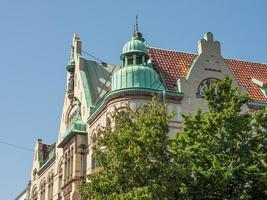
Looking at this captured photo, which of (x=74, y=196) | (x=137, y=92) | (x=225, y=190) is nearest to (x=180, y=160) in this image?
(x=225, y=190)

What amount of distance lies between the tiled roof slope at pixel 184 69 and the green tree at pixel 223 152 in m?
9.58

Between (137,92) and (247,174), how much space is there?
10939 millimetres

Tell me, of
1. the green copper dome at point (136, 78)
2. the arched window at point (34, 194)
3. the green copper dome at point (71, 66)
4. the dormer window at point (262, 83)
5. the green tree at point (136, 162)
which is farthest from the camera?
the arched window at point (34, 194)

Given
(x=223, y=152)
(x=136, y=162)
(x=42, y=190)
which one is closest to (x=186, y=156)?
(x=136, y=162)

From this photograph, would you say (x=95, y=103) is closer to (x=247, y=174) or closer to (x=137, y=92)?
(x=137, y=92)

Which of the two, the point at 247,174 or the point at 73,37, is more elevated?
the point at 73,37

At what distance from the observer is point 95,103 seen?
42438 millimetres

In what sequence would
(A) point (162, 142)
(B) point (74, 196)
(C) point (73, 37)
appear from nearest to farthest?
1. (A) point (162, 142)
2. (B) point (74, 196)
3. (C) point (73, 37)

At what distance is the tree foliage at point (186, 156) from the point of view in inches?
913

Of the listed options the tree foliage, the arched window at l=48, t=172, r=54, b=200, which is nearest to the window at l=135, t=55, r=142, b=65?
the tree foliage

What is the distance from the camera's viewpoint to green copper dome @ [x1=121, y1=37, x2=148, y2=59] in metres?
37.0

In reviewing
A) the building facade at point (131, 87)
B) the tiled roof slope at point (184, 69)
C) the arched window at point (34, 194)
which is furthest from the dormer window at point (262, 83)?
the arched window at point (34, 194)

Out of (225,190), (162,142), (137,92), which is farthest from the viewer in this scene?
(137,92)

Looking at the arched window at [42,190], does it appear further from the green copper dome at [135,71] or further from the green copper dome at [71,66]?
the green copper dome at [135,71]
